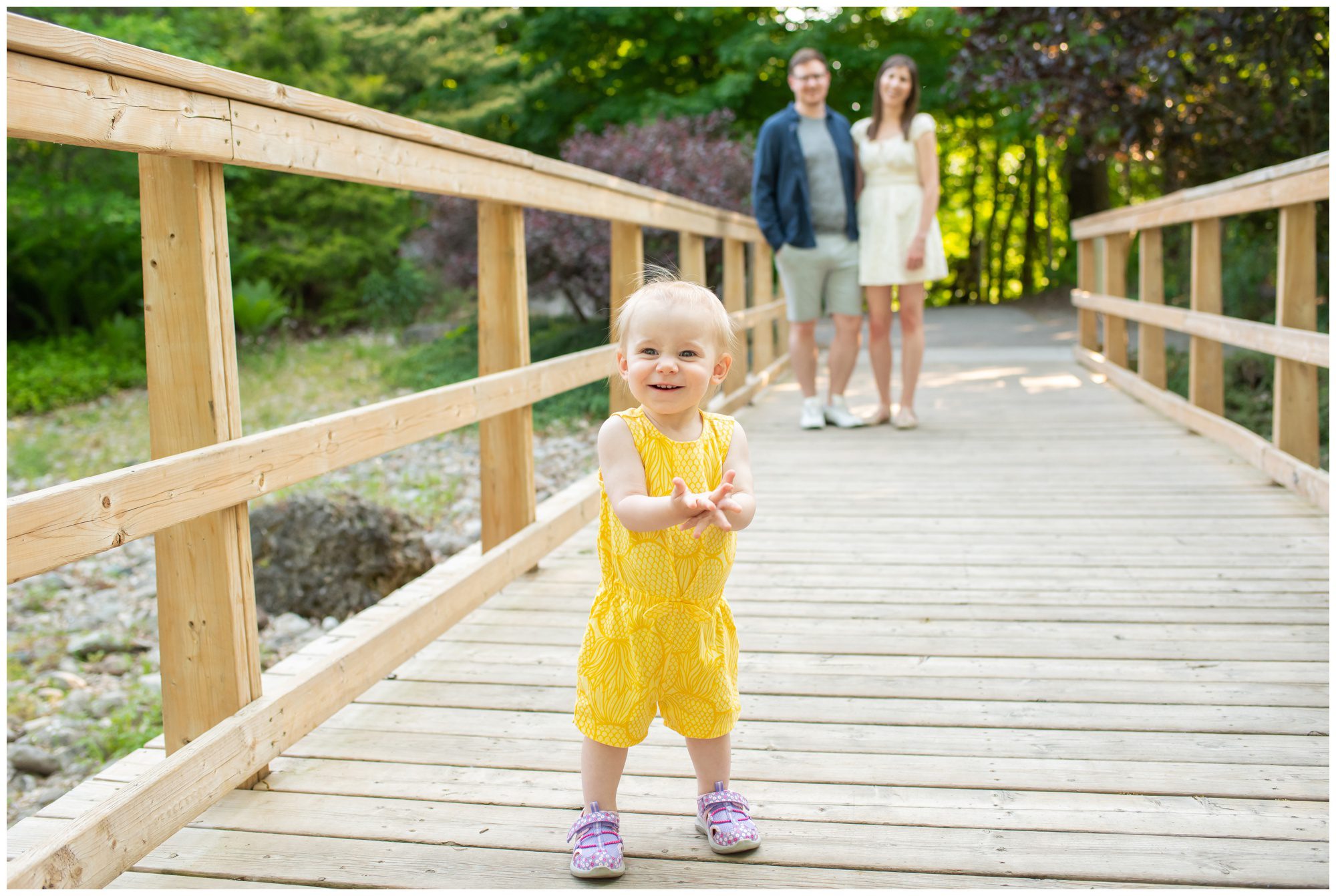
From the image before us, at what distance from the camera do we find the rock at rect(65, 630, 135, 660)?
5.48 m

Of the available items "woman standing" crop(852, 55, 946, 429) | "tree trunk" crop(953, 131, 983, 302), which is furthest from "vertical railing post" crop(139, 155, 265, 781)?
"tree trunk" crop(953, 131, 983, 302)

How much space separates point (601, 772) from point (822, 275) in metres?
4.15

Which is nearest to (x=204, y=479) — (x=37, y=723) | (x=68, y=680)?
(x=37, y=723)

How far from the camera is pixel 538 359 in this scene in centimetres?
1263

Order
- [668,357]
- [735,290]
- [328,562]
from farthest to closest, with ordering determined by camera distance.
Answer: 1. [735,290]
2. [328,562]
3. [668,357]

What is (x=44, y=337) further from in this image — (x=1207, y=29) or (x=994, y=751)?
(x=994, y=751)

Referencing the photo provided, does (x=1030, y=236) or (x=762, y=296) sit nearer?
(x=762, y=296)

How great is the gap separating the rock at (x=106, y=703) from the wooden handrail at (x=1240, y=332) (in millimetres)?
4660

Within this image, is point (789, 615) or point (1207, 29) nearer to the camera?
point (789, 615)

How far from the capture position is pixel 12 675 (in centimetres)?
522

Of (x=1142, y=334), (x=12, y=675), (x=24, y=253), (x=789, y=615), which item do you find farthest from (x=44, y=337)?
(x=789, y=615)

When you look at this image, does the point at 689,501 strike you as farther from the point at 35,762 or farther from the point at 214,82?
the point at 35,762

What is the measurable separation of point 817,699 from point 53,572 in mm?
5652

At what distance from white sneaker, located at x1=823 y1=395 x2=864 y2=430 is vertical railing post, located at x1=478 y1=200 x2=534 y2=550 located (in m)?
2.88
